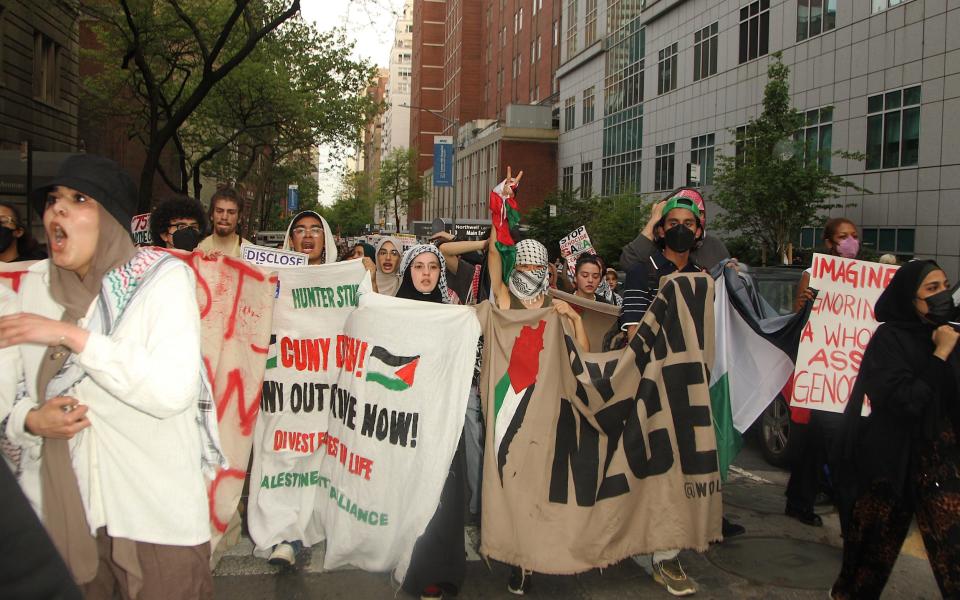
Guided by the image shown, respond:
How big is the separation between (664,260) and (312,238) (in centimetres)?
275

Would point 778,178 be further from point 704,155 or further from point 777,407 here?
point 777,407

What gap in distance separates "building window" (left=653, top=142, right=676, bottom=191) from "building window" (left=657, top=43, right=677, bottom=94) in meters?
2.77

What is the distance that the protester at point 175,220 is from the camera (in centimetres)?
564

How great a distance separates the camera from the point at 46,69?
998 inches

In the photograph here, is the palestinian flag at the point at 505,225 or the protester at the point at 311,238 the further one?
the protester at the point at 311,238

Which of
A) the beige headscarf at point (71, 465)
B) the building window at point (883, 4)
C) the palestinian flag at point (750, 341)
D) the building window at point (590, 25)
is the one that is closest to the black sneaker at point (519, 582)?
the palestinian flag at point (750, 341)

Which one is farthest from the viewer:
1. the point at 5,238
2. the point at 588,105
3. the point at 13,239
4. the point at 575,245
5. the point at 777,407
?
the point at 588,105

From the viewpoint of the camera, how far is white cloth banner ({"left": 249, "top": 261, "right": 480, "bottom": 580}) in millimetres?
4281

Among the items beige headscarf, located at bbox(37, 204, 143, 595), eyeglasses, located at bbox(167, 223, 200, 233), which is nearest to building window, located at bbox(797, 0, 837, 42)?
eyeglasses, located at bbox(167, 223, 200, 233)

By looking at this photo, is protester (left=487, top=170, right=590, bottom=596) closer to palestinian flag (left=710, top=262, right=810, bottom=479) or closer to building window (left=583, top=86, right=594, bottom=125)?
palestinian flag (left=710, top=262, right=810, bottom=479)

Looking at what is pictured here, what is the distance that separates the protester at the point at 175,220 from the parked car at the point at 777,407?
4.61 metres

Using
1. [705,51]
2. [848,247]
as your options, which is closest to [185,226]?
[848,247]

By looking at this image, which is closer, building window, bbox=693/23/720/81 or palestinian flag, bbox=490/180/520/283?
palestinian flag, bbox=490/180/520/283

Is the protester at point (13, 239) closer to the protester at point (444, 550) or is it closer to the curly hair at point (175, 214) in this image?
the curly hair at point (175, 214)
